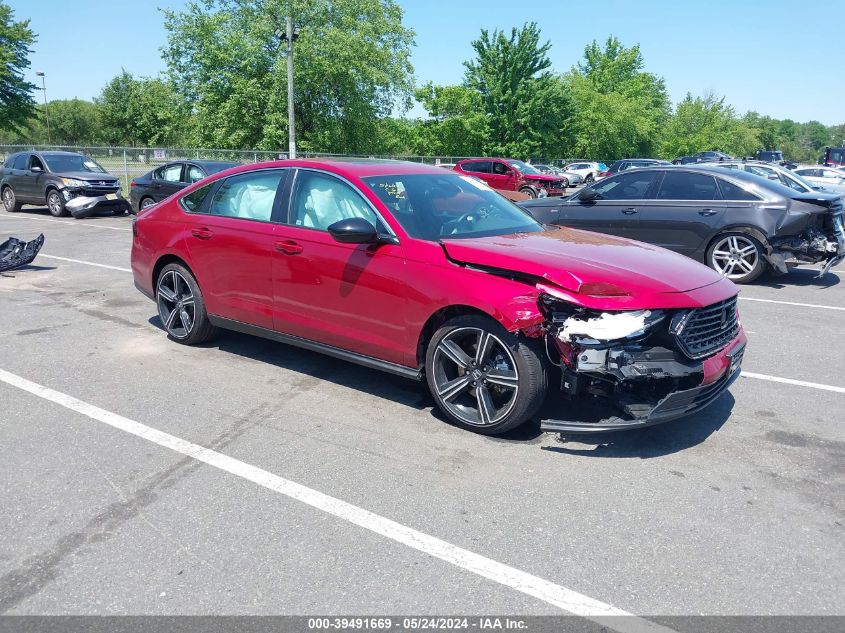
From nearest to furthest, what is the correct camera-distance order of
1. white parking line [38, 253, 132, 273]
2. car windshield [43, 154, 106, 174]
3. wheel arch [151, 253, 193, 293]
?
wheel arch [151, 253, 193, 293] → white parking line [38, 253, 132, 273] → car windshield [43, 154, 106, 174]

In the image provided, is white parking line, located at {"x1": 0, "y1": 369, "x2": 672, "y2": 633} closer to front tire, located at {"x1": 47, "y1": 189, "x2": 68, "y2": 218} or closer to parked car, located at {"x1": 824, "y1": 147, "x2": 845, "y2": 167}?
front tire, located at {"x1": 47, "y1": 189, "x2": 68, "y2": 218}

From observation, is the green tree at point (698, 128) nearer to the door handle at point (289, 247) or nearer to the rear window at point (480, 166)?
the rear window at point (480, 166)

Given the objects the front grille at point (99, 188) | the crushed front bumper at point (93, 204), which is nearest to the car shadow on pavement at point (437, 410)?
the crushed front bumper at point (93, 204)

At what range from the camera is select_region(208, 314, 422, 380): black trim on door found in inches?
184

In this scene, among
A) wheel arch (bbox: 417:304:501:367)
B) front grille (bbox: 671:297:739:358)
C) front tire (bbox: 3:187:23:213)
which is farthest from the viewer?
front tire (bbox: 3:187:23:213)

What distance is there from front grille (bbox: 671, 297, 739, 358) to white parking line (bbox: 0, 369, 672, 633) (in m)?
1.76

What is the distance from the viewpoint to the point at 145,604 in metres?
2.71

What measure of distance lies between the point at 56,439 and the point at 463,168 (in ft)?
77.3

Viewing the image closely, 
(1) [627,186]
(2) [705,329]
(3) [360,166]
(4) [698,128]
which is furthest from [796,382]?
(4) [698,128]

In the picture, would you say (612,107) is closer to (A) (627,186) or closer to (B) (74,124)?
(A) (627,186)

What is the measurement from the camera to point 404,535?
3.22 m

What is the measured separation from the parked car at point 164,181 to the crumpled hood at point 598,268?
1234 centimetres

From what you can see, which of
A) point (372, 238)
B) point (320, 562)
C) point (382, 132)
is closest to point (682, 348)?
point (372, 238)

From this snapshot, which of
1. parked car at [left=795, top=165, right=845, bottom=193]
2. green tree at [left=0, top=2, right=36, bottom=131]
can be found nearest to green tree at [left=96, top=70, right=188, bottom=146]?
green tree at [left=0, top=2, right=36, bottom=131]
